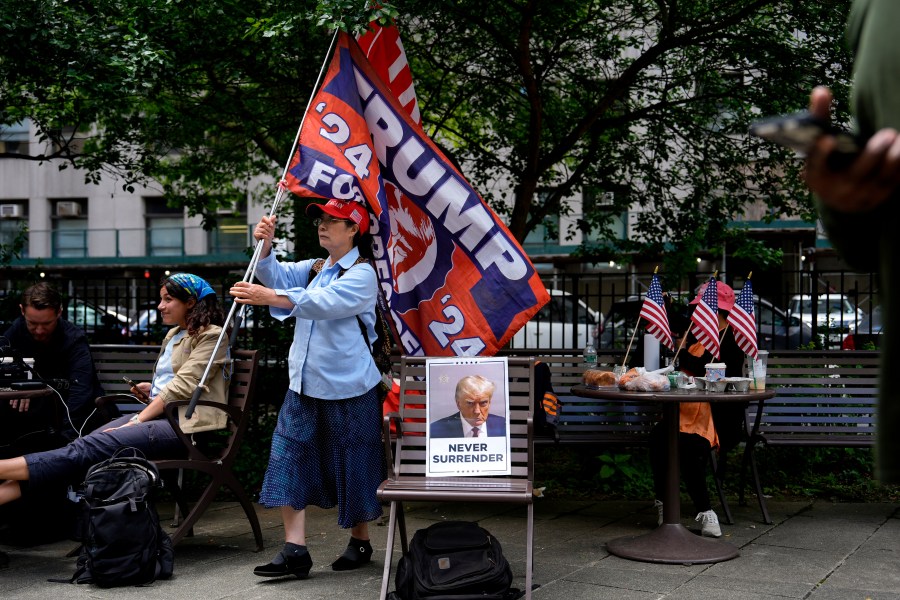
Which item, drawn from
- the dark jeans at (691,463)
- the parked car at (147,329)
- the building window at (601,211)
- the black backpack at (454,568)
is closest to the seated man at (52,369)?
the parked car at (147,329)

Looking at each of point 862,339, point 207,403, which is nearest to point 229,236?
point 862,339

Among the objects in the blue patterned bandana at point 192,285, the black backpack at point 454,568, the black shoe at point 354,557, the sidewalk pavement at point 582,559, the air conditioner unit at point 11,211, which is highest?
the air conditioner unit at point 11,211

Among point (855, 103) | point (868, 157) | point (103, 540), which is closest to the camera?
point (868, 157)

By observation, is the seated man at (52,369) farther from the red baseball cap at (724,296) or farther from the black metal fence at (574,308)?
the red baseball cap at (724,296)

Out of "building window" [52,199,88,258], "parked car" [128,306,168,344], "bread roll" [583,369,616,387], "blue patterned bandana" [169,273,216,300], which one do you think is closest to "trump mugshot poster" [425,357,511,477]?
"bread roll" [583,369,616,387]

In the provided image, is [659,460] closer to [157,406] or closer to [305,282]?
Result: [305,282]

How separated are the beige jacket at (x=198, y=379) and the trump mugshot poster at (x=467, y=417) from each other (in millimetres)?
1460

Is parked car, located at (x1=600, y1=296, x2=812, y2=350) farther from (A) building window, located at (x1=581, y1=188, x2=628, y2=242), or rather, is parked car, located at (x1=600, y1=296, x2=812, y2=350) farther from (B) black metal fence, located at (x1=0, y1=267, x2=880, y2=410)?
(A) building window, located at (x1=581, y1=188, x2=628, y2=242)

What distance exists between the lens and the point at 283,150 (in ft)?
35.7

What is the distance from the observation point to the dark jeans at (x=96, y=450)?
5270 millimetres

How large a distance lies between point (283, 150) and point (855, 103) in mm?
9847

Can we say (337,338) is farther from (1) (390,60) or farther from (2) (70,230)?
(2) (70,230)

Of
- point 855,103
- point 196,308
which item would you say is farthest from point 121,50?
point 855,103

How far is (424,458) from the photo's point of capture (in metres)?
5.22
